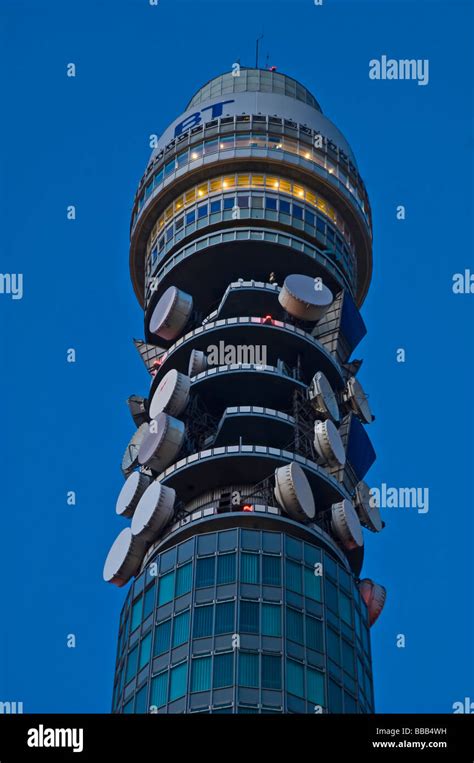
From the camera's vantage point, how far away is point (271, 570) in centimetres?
8950

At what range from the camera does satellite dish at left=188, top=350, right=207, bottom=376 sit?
340 ft

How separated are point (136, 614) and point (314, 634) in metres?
12.0

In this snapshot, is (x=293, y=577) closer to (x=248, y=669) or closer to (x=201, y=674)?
(x=248, y=669)

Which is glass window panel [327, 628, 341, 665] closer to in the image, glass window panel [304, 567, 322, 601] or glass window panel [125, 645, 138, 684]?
glass window panel [304, 567, 322, 601]

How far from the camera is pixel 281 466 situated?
95812 millimetres

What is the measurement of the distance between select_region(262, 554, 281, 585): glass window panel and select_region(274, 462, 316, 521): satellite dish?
381 centimetres

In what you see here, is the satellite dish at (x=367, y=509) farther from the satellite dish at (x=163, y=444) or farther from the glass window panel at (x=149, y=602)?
the glass window panel at (x=149, y=602)

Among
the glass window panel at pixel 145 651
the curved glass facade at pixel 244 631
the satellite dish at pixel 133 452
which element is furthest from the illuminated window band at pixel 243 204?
the glass window panel at pixel 145 651

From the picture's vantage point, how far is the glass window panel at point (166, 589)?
3538 inches

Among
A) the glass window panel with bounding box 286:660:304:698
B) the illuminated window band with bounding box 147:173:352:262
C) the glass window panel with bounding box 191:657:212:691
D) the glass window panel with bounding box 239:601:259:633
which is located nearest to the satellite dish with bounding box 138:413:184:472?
the glass window panel with bounding box 239:601:259:633

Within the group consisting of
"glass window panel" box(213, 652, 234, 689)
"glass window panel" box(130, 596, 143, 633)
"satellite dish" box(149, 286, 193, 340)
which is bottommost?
"glass window panel" box(213, 652, 234, 689)

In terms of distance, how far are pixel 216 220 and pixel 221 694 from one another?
44.1 m
